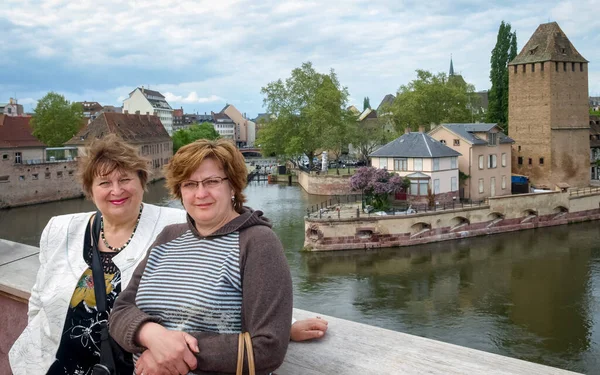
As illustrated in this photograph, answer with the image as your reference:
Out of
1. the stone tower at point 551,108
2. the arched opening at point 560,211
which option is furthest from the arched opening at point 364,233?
the stone tower at point 551,108

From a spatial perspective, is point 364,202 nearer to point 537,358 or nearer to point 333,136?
point 537,358

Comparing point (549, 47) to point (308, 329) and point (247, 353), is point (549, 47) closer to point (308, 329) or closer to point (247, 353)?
point (308, 329)

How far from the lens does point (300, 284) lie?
19000 millimetres

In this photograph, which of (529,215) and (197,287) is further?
(529,215)

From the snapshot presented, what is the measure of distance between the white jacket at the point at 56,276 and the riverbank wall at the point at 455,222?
2071cm

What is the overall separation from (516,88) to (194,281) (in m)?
39.0

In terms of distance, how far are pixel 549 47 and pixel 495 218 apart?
48.1 ft

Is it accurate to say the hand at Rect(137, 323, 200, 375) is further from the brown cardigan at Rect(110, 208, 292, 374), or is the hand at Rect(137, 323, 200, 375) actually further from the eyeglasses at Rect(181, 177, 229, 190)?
Result: the eyeglasses at Rect(181, 177, 229, 190)

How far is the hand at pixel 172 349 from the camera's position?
1.88 m

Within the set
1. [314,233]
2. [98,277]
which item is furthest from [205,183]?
[314,233]

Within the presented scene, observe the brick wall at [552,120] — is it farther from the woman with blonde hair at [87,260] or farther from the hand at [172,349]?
the hand at [172,349]

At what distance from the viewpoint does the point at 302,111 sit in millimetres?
49812

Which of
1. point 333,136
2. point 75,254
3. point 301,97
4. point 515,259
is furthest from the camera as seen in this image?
point 301,97

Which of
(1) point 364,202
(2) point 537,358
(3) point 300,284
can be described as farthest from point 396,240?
(2) point 537,358
